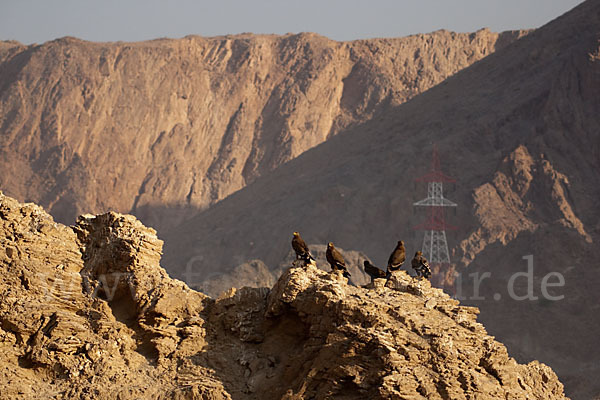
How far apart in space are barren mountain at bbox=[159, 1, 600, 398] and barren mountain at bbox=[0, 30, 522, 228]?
50.7 ft

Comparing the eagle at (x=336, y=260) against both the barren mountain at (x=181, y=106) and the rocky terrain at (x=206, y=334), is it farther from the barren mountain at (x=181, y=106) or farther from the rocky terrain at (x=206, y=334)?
the barren mountain at (x=181, y=106)

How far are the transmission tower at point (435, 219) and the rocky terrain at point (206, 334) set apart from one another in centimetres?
4936

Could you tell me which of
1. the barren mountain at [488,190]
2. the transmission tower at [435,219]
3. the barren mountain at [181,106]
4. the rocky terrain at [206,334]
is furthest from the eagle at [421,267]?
the barren mountain at [181,106]

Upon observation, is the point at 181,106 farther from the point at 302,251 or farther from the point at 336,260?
the point at 336,260

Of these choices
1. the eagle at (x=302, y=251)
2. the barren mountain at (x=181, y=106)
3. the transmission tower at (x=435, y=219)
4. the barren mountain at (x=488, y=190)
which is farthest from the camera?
the barren mountain at (x=181, y=106)

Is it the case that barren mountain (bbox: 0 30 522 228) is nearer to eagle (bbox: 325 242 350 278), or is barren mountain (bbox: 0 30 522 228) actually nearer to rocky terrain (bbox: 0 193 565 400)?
rocky terrain (bbox: 0 193 565 400)

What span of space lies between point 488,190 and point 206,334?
60.9m

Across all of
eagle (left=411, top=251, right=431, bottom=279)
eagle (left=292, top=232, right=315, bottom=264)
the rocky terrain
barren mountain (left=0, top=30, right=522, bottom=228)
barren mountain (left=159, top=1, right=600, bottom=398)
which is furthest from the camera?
barren mountain (left=0, top=30, right=522, bottom=228)

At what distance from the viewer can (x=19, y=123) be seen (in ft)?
342

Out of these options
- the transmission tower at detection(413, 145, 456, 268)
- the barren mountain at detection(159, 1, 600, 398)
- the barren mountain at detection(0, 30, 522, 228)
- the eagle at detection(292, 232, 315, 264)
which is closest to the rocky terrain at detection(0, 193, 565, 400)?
the eagle at detection(292, 232, 315, 264)

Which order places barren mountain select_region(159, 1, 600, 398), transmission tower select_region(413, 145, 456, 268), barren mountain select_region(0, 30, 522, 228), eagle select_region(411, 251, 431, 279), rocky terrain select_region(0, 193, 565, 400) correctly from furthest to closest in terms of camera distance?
barren mountain select_region(0, 30, 522, 228) → transmission tower select_region(413, 145, 456, 268) → barren mountain select_region(159, 1, 600, 398) → eagle select_region(411, 251, 431, 279) → rocky terrain select_region(0, 193, 565, 400)

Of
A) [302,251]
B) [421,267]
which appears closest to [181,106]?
[421,267]

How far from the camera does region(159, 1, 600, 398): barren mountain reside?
61125 millimetres

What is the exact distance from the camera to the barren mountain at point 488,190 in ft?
201
